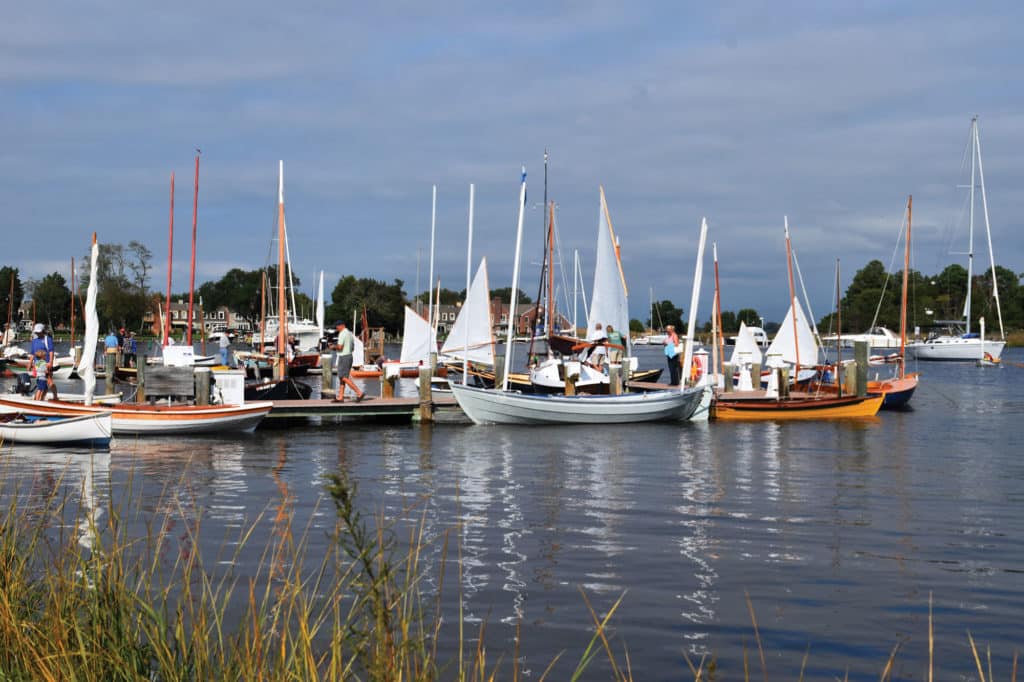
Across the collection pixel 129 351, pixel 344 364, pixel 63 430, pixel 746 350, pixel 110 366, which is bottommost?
pixel 63 430

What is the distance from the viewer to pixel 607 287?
33250mm

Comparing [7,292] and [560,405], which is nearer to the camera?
[560,405]

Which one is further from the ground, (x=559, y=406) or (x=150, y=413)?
(x=559, y=406)

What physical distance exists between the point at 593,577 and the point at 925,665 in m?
3.42

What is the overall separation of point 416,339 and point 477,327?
781cm

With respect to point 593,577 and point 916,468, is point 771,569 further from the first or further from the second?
point 916,468

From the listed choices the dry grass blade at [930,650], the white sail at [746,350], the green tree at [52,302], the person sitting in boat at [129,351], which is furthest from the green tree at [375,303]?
the dry grass blade at [930,650]

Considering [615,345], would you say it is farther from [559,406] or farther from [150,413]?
[150,413]

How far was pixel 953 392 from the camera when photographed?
4609 centimetres

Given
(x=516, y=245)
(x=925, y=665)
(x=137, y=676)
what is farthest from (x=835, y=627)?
(x=516, y=245)

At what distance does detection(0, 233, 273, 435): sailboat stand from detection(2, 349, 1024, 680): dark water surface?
405mm

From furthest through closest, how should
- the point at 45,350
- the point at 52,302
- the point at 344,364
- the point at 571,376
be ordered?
the point at 52,302 < the point at 571,376 < the point at 344,364 < the point at 45,350

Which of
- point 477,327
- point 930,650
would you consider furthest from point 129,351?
point 930,650

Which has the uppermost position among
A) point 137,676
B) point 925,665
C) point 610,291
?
point 610,291
